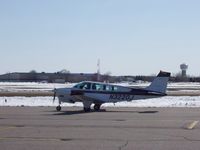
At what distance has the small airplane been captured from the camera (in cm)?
3155

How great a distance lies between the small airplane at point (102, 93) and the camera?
3155 centimetres

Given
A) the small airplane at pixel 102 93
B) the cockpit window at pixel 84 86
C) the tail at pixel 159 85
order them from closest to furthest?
the small airplane at pixel 102 93
the cockpit window at pixel 84 86
the tail at pixel 159 85

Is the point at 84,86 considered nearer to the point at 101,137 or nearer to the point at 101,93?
the point at 101,93

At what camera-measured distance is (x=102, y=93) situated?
31938mm

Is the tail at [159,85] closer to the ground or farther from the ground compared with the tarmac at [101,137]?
farther from the ground

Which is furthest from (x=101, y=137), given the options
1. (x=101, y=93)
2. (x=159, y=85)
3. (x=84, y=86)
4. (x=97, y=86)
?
(x=159, y=85)

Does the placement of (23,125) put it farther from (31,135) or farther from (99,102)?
(99,102)

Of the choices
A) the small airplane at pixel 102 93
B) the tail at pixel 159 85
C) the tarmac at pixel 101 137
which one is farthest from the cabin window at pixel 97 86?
the tarmac at pixel 101 137

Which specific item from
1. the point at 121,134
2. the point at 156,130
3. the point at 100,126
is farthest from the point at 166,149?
the point at 100,126

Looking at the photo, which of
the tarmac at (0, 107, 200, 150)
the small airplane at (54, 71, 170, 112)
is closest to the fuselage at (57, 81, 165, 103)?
the small airplane at (54, 71, 170, 112)

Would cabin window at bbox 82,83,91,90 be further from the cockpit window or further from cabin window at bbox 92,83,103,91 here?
cabin window at bbox 92,83,103,91

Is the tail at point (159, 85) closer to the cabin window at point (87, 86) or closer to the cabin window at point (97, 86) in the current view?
the cabin window at point (97, 86)

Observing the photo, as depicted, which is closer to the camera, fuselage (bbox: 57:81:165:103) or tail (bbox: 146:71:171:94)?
fuselage (bbox: 57:81:165:103)

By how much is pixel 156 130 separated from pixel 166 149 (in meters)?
4.66
